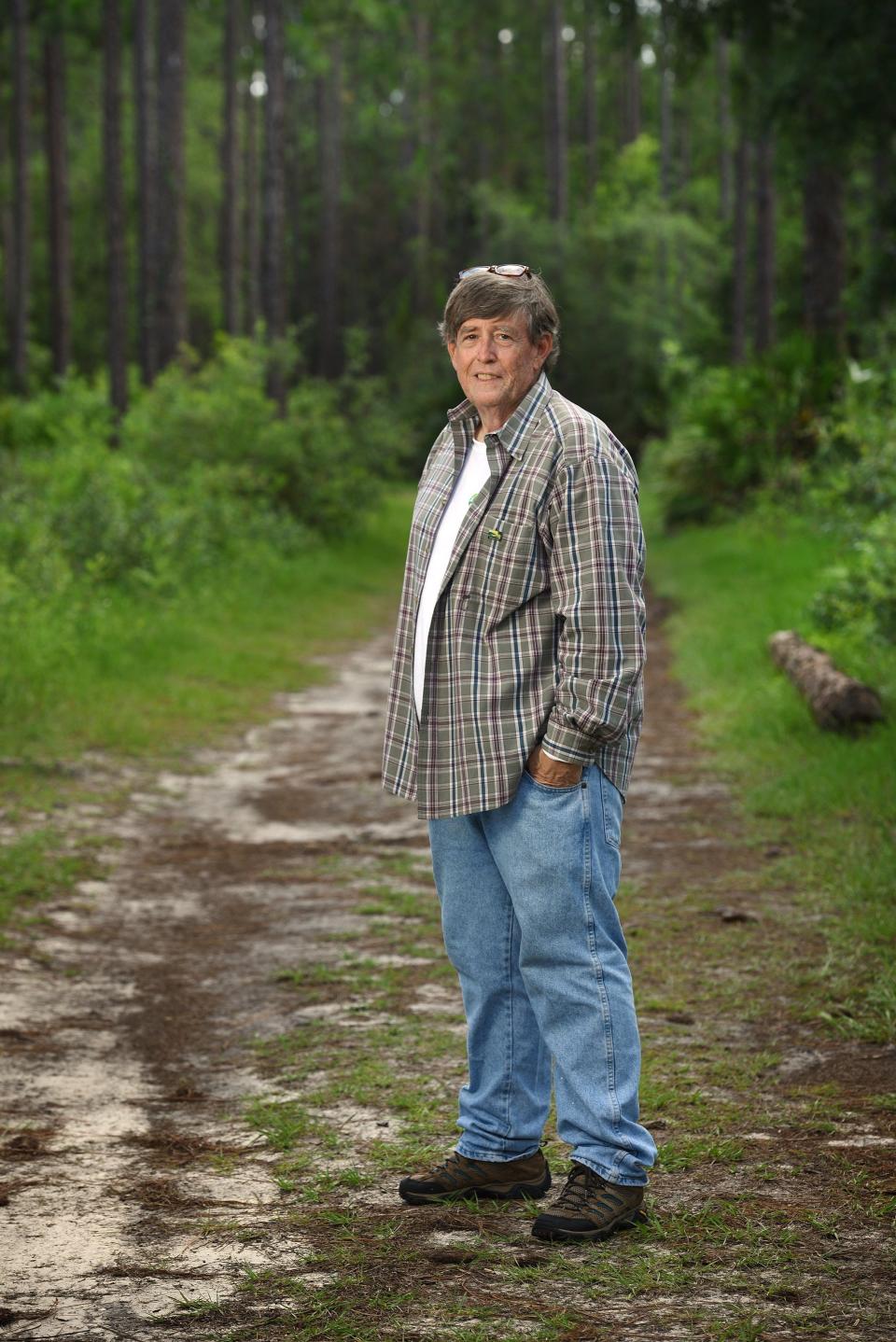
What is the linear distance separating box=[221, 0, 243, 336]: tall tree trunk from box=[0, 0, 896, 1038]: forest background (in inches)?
4.0

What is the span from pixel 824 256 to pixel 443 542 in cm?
1953

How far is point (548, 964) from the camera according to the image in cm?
365

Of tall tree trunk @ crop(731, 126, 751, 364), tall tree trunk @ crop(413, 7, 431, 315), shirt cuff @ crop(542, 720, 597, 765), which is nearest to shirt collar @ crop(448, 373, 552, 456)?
shirt cuff @ crop(542, 720, 597, 765)

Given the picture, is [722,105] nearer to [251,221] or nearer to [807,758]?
[251,221]

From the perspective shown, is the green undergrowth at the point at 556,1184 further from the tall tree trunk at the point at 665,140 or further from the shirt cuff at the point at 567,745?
the tall tree trunk at the point at 665,140

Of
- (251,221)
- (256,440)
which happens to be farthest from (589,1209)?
(251,221)

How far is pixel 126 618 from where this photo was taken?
A: 1312cm

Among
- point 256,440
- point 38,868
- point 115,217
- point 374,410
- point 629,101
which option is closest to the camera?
point 38,868

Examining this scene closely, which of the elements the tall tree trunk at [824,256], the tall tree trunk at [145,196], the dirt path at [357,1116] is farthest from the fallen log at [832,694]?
the tall tree trunk at [145,196]

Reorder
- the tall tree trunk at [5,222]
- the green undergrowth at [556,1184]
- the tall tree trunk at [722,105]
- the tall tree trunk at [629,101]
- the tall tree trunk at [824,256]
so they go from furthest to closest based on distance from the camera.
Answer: the tall tree trunk at [629,101] < the tall tree trunk at [722,105] < the tall tree trunk at [5,222] < the tall tree trunk at [824,256] < the green undergrowth at [556,1184]

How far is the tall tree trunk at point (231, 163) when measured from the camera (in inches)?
1446

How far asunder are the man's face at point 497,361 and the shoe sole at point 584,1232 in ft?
5.82

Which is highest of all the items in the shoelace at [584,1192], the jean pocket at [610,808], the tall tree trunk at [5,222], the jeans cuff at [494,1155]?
the tall tree trunk at [5,222]

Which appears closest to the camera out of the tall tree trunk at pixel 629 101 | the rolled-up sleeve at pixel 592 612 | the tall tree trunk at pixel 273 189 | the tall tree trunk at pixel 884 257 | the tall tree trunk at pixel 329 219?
the rolled-up sleeve at pixel 592 612
